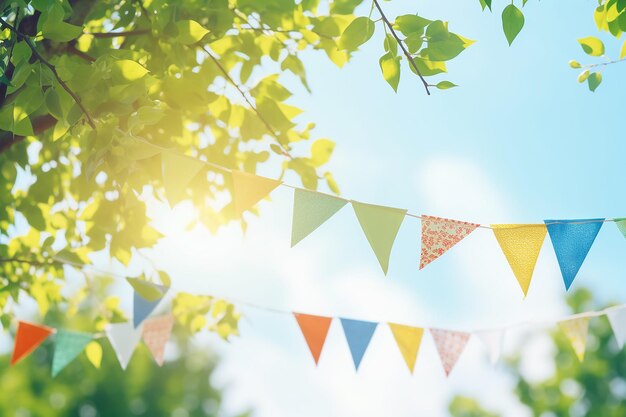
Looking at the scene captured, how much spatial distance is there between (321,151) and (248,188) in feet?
2.48

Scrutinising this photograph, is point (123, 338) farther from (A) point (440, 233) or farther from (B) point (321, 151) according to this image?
(A) point (440, 233)

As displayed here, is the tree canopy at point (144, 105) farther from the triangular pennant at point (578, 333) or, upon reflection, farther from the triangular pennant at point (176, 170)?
the triangular pennant at point (578, 333)

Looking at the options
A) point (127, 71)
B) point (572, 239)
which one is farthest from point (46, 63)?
point (572, 239)

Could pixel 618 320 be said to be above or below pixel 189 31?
below

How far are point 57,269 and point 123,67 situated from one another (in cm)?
186

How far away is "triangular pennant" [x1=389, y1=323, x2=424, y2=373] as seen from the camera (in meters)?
3.78

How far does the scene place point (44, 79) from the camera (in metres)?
2.08

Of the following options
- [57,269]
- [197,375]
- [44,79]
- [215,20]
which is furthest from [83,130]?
[197,375]

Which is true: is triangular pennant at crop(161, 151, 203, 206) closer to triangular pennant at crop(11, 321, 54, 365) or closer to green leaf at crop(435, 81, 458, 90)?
green leaf at crop(435, 81, 458, 90)

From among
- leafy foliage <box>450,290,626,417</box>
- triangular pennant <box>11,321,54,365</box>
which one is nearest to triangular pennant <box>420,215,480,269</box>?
triangular pennant <box>11,321,54,365</box>

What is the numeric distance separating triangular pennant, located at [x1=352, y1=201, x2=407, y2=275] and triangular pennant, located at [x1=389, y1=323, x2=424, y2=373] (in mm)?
1287

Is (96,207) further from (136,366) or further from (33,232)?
Result: (136,366)

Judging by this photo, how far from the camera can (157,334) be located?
4191 mm

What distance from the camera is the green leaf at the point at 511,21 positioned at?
2.04 m
